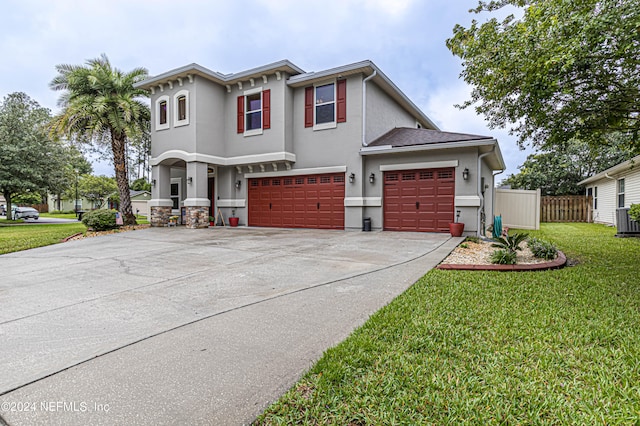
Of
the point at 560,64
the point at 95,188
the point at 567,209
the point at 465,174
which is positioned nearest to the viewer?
the point at 560,64

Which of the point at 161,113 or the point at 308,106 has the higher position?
the point at 161,113

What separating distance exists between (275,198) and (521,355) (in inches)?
481

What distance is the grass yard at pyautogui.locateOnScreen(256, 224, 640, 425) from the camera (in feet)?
6.33

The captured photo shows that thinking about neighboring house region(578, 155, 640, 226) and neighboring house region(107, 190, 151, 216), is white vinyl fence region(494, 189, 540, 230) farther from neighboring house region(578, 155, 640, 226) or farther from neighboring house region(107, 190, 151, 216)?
neighboring house region(107, 190, 151, 216)

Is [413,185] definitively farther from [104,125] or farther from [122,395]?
[104,125]

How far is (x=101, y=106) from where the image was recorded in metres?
13.2

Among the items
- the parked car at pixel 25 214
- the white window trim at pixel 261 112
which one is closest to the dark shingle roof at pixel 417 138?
the white window trim at pixel 261 112

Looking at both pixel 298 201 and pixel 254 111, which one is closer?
pixel 298 201

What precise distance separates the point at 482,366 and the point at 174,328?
2.80 m

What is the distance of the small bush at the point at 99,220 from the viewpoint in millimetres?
12570

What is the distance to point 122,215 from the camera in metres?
14.8

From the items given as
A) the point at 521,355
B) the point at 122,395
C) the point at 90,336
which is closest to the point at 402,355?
the point at 521,355

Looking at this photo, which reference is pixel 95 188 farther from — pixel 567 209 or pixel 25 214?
pixel 567 209

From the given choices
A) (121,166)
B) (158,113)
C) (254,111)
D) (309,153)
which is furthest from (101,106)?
(309,153)
